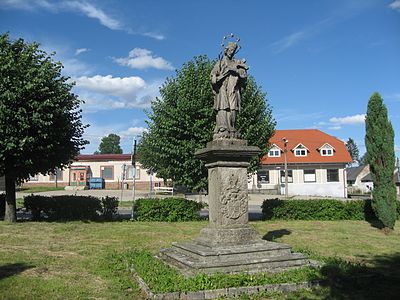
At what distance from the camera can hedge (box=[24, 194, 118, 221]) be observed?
706 inches

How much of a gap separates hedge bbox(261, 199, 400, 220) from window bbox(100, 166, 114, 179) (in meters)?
35.8

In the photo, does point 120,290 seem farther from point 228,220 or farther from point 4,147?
point 4,147

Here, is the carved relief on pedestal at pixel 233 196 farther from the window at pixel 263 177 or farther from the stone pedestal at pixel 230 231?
the window at pixel 263 177

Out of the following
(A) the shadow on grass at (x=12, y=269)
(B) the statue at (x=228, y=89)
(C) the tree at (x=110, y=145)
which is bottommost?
(A) the shadow on grass at (x=12, y=269)

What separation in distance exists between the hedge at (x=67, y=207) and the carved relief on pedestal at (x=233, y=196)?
1085cm

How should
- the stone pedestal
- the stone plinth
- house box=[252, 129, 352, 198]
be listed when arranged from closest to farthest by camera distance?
the stone pedestal
the stone plinth
house box=[252, 129, 352, 198]

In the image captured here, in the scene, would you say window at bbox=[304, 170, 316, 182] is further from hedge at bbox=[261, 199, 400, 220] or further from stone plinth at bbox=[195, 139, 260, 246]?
stone plinth at bbox=[195, 139, 260, 246]

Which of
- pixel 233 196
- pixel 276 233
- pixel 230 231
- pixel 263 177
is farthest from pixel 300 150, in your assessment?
pixel 230 231

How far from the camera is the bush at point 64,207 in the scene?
1792cm

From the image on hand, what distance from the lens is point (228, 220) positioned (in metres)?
8.51

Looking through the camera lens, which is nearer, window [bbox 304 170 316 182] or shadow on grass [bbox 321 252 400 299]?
shadow on grass [bbox 321 252 400 299]

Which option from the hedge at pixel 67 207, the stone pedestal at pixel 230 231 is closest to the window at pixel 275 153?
the hedge at pixel 67 207

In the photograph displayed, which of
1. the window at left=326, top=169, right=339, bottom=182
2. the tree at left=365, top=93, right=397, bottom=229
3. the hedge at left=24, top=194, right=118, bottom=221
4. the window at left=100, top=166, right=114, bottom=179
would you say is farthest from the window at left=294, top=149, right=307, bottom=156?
the hedge at left=24, top=194, right=118, bottom=221

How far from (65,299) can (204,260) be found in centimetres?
253
